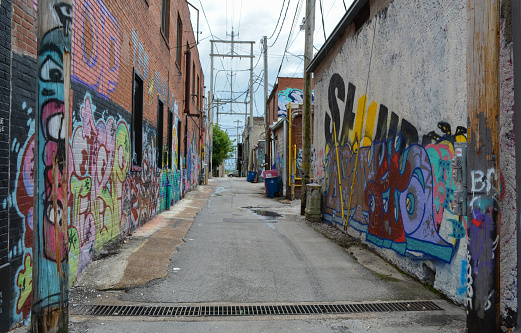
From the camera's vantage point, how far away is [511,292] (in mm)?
3785

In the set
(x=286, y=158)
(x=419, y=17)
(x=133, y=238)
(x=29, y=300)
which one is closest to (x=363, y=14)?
(x=419, y=17)

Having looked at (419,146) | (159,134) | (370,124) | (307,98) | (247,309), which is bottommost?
(247,309)

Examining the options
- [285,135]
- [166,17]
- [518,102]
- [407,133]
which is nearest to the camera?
[518,102]

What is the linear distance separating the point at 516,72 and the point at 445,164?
1515mm

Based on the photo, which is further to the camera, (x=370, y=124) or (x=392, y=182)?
(x=370, y=124)

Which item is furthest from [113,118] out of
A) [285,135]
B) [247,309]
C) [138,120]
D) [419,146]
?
[285,135]

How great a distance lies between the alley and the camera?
4.14 m

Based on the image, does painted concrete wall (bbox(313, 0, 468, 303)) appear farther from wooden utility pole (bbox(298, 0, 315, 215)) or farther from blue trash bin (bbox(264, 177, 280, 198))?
blue trash bin (bbox(264, 177, 280, 198))

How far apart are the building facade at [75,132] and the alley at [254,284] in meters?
0.61

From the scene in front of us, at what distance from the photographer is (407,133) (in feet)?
19.8

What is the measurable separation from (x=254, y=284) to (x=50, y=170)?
10.2ft

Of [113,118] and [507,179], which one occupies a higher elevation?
[113,118]

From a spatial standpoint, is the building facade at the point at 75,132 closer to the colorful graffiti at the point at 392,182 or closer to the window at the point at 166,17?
the window at the point at 166,17

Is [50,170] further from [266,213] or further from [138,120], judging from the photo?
[266,213]
